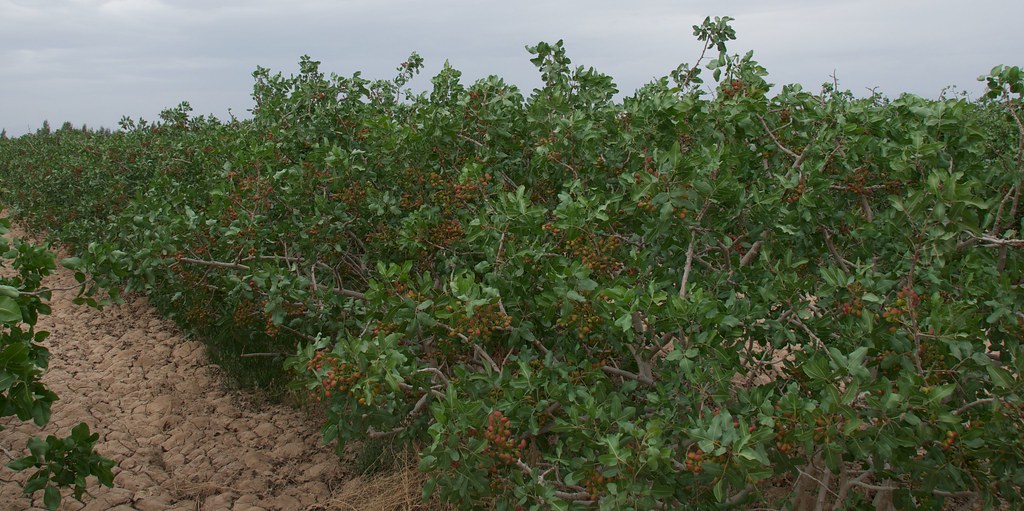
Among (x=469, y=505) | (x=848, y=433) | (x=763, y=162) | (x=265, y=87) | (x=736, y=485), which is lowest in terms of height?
(x=469, y=505)

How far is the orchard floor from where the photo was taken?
4648 mm

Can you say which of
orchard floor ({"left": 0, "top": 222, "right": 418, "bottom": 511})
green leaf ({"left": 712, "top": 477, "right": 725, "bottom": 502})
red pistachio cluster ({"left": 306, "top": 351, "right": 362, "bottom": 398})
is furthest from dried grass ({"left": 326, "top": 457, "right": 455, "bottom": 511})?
green leaf ({"left": 712, "top": 477, "right": 725, "bottom": 502})

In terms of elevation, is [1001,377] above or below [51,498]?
above

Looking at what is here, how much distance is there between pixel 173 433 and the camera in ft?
18.1

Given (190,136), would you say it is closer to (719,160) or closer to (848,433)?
(719,160)

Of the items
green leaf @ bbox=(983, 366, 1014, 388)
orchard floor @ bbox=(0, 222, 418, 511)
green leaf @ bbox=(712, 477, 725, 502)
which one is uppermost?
green leaf @ bbox=(983, 366, 1014, 388)

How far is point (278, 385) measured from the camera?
20.0 feet

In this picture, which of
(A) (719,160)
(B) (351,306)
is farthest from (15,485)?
(A) (719,160)

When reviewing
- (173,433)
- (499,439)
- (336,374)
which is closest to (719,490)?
(499,439)

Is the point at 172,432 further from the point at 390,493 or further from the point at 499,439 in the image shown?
the point at 499,439

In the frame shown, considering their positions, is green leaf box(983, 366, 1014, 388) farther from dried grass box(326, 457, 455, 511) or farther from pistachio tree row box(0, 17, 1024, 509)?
dried grass box(326, 457, 455, 511)

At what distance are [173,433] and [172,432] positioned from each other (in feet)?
0.06

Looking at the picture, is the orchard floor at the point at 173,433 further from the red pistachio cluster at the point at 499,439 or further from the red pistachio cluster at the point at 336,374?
the red pistachio cluster at the point at 499,439

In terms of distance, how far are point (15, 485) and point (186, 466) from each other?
945 millimetres
